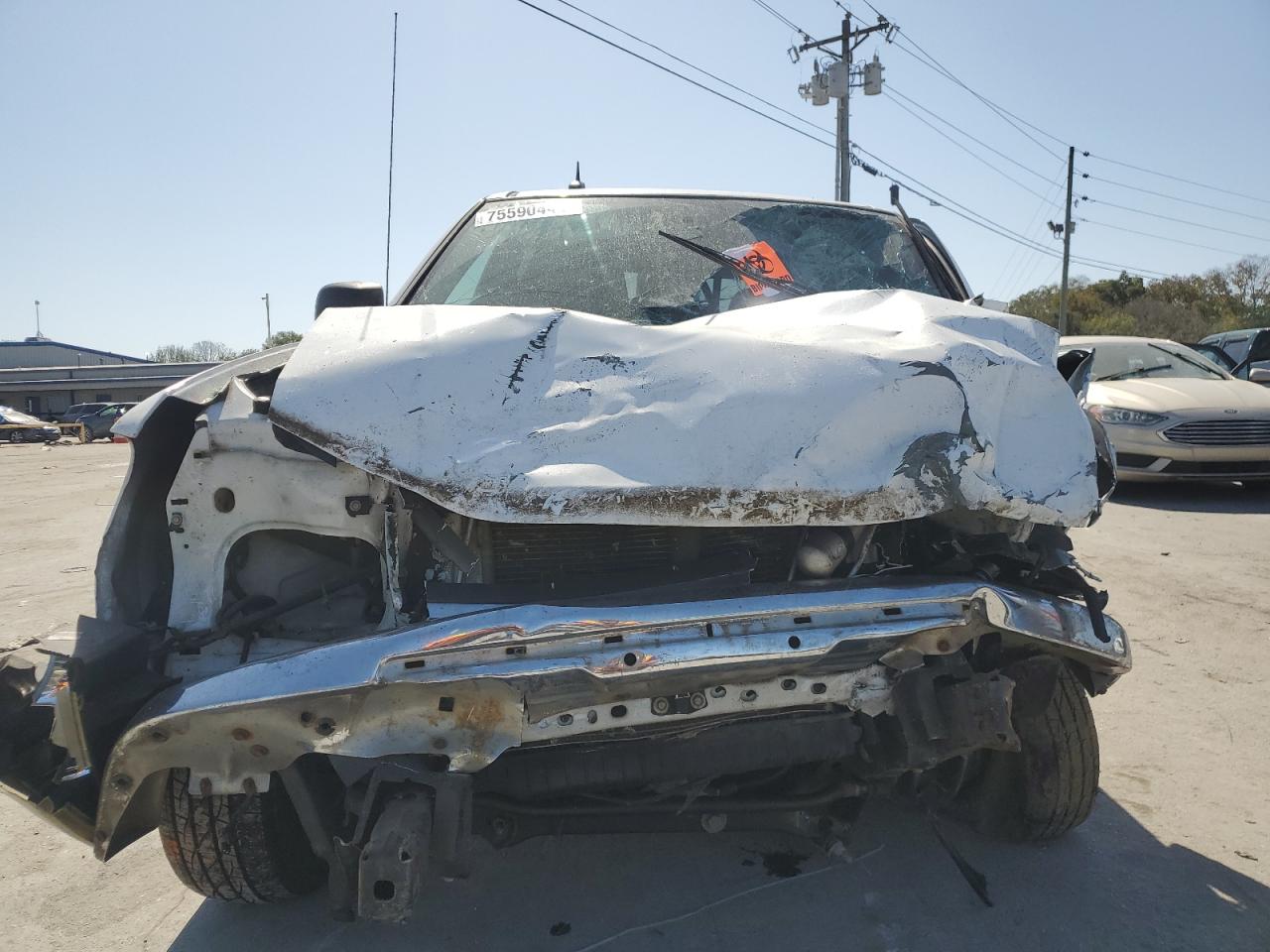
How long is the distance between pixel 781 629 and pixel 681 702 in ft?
0.82

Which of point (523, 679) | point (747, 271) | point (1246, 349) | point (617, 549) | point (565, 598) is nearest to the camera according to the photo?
point (523, 679)

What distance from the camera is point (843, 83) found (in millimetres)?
20125

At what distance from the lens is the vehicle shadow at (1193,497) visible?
7.58m

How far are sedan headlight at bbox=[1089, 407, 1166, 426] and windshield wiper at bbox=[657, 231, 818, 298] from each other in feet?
19.8

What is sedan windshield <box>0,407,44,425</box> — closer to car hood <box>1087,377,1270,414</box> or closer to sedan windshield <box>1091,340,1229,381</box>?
sedan windshield <box>1091,340,1229,381</box>

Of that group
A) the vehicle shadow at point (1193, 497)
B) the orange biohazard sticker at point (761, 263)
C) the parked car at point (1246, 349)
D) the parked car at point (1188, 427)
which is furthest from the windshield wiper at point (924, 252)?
the parked car at point (1246, 349)

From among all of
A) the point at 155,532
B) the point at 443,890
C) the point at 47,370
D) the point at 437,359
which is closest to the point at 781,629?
the point at 437,359

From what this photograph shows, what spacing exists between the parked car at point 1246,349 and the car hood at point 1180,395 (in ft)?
5.38

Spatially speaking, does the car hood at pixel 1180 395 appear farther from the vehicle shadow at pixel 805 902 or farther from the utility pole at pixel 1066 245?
the utility pole at pixel 1066 245

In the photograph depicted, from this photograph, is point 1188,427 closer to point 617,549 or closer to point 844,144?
point 617,549

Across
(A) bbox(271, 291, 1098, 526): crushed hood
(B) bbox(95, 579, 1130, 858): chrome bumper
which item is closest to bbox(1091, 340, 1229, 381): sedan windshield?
(A) bbox(271, 291, 1098, 526): crushed hood

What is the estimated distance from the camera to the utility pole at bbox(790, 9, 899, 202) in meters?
19.7

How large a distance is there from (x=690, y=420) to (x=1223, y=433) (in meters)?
7.68

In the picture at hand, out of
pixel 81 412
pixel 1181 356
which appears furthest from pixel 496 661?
pixel 81 412
